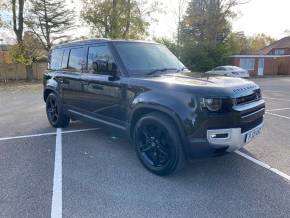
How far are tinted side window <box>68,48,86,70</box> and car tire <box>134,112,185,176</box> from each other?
2.02 meters

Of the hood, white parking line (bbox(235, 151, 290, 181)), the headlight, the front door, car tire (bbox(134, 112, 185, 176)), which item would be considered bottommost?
white parking line (bbox(235, 151, 290, 181))

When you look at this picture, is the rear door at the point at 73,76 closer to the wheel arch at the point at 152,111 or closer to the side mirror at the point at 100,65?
the side mirror at the point at 100,65

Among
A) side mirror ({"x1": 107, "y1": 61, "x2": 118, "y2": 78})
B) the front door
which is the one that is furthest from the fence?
the front door

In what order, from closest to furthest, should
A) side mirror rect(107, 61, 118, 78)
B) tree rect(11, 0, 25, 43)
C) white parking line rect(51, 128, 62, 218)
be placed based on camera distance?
1. white parking line rect(51, 128, 62, 218)
2. side mirror rect(107, 61, 118, 78)
3. tree rect(11, 0, 25, 43)

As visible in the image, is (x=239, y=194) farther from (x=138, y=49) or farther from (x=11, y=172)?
(x=11, y=172)

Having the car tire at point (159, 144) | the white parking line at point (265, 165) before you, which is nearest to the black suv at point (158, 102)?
the car tire at point (159, 144)

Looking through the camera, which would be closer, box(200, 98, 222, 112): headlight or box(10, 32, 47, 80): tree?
box(200, 98, 222, 112): headlight

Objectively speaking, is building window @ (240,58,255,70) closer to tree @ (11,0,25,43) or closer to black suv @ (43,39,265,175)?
tree @ (11,0,25,43)

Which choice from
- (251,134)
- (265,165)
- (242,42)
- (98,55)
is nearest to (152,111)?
(251,134)

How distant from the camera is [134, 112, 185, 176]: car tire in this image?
11.5 ft

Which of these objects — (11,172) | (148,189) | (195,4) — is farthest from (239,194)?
(195,4)

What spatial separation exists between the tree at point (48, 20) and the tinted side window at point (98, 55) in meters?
22.2

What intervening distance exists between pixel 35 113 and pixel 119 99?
5216 mm

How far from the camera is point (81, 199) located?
3.21m
